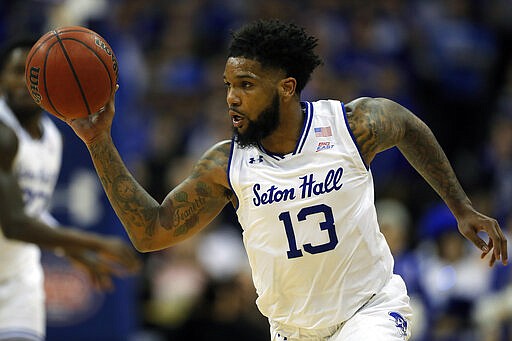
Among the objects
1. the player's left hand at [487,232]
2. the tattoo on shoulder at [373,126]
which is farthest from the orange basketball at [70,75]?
the player's left hand at [487,232]

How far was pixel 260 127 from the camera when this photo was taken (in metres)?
5.39

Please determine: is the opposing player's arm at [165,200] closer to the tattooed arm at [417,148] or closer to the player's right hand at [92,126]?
the player's right hand at [92,126]

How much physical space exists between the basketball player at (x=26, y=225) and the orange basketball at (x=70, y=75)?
54.7 inches

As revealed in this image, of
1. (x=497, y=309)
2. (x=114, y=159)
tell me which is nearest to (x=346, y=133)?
(x=114, y=159)

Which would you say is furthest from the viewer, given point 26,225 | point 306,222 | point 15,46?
point 15,46

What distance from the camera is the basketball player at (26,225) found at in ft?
21.2

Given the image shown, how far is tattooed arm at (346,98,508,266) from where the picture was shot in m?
5.48

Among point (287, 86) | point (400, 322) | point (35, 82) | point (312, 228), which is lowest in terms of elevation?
point (400, 322)

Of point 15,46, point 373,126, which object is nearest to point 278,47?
point 373,126

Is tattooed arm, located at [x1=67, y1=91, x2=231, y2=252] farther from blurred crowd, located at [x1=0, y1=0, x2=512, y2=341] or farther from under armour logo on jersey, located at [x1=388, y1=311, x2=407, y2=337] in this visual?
blurred crowd, located at [x1=0, y1=0, x2=512, y2=341]

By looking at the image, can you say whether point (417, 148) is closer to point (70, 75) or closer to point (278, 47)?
point (278, 47)

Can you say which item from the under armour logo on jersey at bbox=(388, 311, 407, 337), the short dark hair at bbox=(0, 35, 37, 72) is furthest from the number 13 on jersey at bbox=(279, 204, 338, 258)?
the short dark hair at bbox=(0, 35, 37, 72)

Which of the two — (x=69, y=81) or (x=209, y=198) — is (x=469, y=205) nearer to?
(x=209, y=198)

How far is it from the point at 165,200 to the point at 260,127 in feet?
2.18
